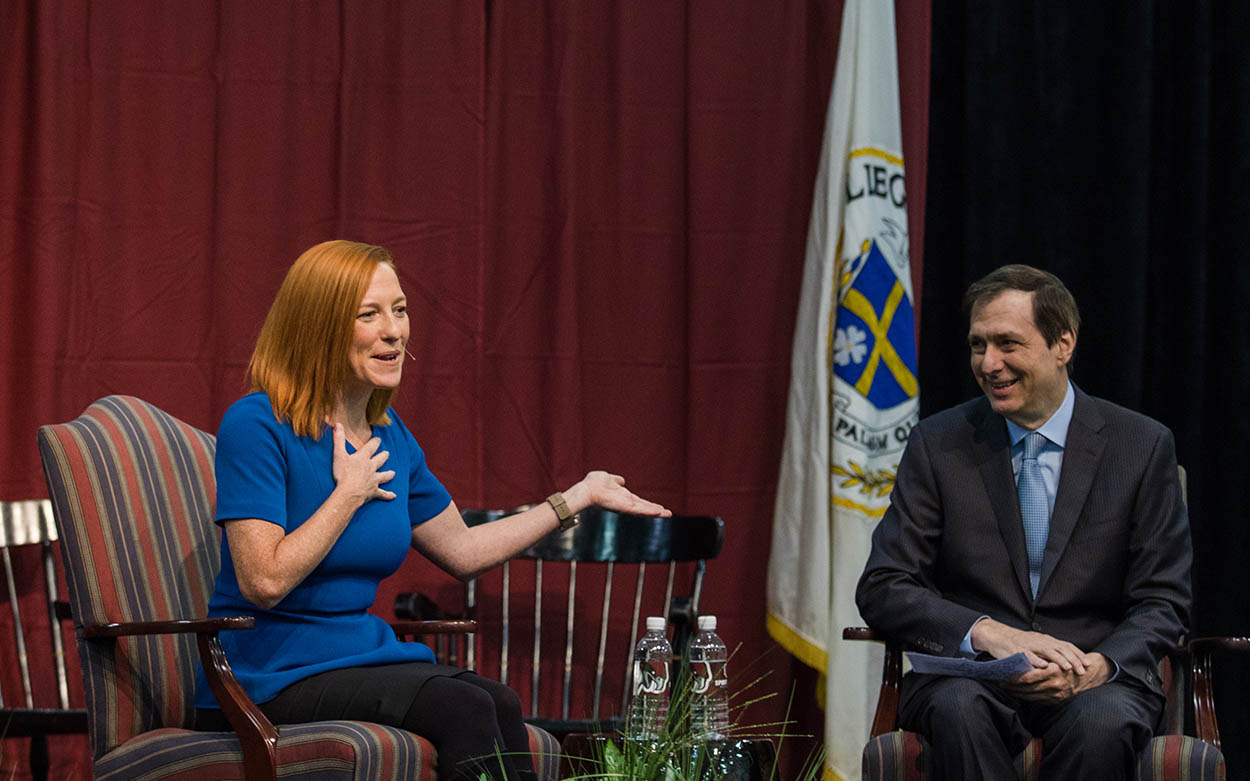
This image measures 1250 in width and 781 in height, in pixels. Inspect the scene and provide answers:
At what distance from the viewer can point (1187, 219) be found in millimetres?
4094

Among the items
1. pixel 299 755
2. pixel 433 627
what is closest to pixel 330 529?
pixel 299 755

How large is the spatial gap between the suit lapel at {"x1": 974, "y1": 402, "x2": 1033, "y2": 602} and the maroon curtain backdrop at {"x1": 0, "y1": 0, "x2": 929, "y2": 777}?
45.4 inches

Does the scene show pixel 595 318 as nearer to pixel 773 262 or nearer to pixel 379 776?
pixel 773 262

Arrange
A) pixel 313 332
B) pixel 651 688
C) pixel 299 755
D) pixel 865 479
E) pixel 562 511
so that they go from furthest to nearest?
pixel 865 479
pixel 651 688
pixel 562 511
pixel 313 332
pixel 299 755

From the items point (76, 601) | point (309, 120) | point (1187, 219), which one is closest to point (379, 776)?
point (76, 601)

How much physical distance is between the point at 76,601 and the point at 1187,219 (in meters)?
3.35

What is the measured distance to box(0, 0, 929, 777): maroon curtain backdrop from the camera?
3.66 m

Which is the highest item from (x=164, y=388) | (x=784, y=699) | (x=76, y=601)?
(x=164, y=388)

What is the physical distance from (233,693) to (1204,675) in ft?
6.23

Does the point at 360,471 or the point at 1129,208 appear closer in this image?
the point at 360,471

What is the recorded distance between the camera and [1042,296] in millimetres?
2852

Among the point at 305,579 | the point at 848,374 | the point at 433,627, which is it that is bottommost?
the point at 433,627

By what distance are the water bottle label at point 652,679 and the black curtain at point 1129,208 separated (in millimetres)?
1592

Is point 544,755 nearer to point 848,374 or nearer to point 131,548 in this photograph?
point 131,548
